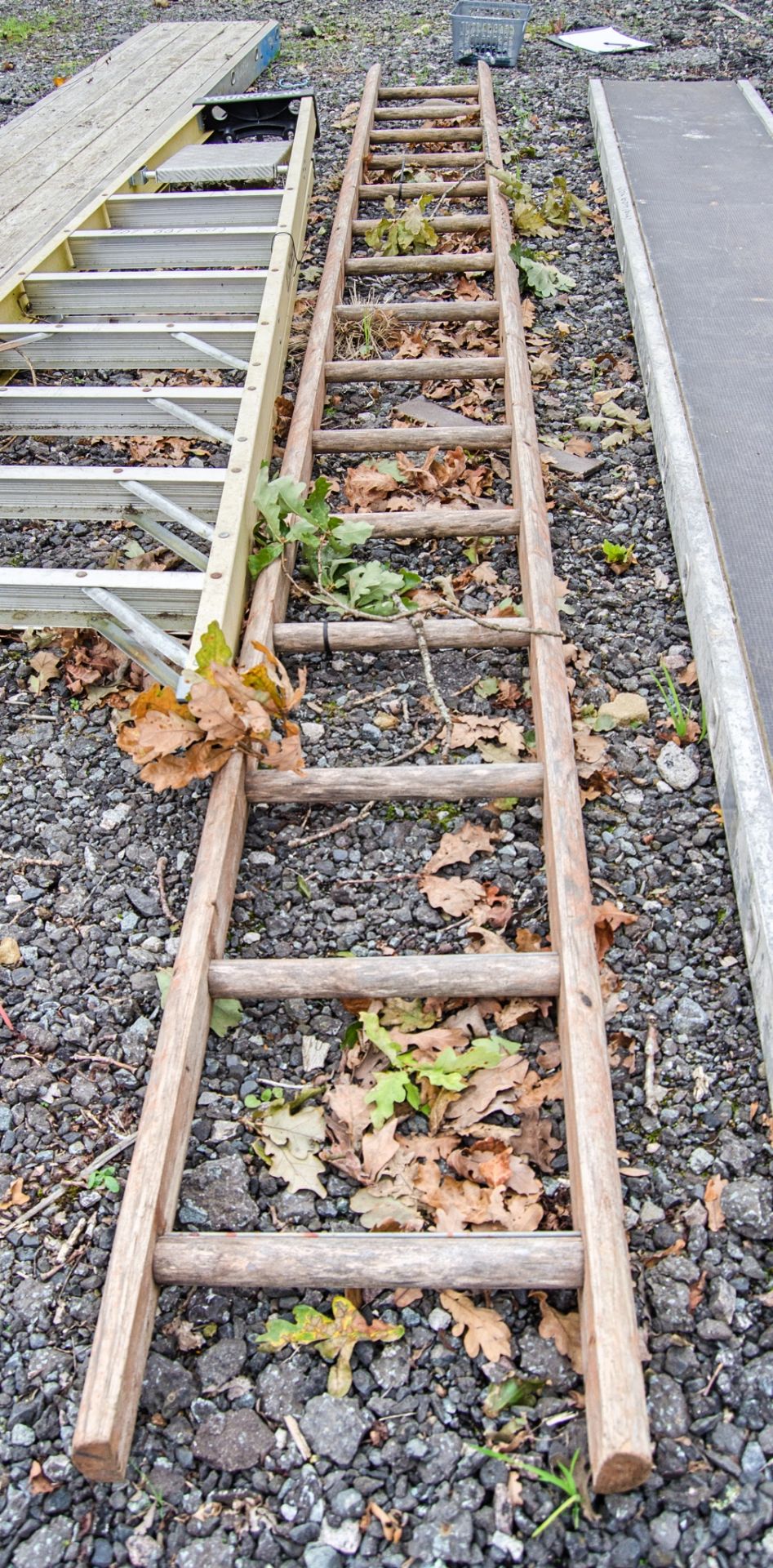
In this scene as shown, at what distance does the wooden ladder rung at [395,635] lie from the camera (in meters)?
3.81

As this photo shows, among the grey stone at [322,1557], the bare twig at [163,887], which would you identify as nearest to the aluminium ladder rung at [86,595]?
the bare twig at [163,887]

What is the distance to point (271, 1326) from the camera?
2361mm

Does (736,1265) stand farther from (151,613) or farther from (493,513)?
(493,513)

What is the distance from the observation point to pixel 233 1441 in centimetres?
221

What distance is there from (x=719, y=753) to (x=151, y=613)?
175 cm

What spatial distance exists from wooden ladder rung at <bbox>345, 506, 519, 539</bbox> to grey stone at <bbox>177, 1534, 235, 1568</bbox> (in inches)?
123

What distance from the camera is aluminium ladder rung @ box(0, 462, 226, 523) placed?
13.1 feet

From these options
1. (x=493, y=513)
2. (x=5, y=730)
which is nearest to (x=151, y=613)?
(x=5, y=730)

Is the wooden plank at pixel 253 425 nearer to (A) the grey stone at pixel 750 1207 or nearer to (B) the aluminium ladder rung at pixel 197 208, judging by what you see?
(B) the aluminium ladder rung at pixel 197 208

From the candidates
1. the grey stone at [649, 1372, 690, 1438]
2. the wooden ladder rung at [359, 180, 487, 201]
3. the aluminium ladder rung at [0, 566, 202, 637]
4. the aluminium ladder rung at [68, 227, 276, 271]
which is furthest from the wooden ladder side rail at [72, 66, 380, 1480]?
the wooden ladder rung at [359, 180, 487, 201]

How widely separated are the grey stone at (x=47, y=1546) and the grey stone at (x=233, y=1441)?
249 millimetres

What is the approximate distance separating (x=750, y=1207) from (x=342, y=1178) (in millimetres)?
878

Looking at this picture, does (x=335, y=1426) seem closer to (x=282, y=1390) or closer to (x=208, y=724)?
(x=282, y=1390)

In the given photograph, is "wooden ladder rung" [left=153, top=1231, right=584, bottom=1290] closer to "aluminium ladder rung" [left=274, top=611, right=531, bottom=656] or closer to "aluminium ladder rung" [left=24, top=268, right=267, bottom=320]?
"aluminium ladder rung" [left=274, top=611, right=531, bottom=656]
